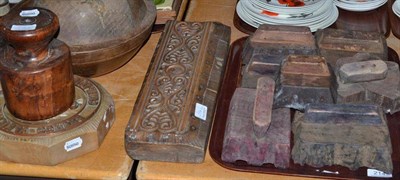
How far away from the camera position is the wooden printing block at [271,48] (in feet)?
4.15

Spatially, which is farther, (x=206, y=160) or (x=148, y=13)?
(x=148, y=13)

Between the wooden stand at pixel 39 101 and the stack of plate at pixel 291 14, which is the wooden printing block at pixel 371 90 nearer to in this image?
the stack of plate at pixel 291 14

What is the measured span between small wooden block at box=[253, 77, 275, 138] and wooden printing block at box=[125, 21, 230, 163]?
0.34 feet

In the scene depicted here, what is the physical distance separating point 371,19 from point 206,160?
726 millimetres

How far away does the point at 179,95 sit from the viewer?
1.21 metres

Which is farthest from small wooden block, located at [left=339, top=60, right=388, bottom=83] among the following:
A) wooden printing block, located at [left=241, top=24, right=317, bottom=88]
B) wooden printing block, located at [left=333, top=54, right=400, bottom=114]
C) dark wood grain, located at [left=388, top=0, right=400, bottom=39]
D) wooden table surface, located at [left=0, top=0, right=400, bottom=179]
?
dark wood grain, located at [left=388, top=0, right=400, bottom=39]

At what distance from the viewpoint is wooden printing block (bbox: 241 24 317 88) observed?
1.26 metres

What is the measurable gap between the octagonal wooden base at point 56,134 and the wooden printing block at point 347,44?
0.50m

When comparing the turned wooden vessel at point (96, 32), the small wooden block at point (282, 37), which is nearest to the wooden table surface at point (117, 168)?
the turned wooden vessel at point (96, 32)

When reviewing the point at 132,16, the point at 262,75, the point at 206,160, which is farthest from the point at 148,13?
the point at 206,160

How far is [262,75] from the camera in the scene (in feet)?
4.15

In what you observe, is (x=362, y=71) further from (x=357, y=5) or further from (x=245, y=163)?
(x=357, y=5)

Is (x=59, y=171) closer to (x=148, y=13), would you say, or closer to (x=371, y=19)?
(x=148, y=13)

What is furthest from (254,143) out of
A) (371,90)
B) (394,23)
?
(394,23)
